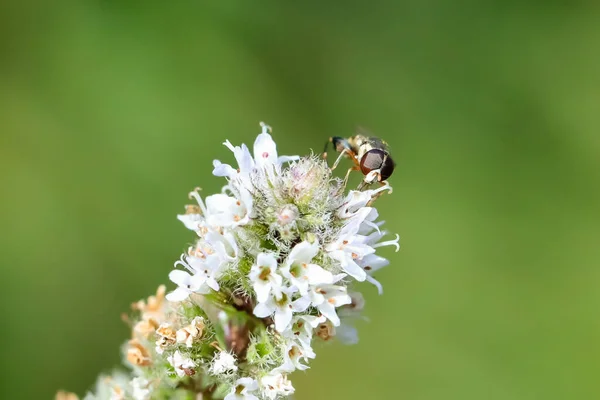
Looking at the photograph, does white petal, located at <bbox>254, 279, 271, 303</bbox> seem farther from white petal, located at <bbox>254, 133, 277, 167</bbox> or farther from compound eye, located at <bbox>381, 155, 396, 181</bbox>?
compound eye, located at <bbox>381, 155, 396, 181</bbox>

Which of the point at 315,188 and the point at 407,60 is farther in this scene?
the point at 407,60

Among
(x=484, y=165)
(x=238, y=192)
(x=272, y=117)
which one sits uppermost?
(x=484, y=165)

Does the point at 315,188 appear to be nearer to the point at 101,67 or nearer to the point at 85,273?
the point at 85,273

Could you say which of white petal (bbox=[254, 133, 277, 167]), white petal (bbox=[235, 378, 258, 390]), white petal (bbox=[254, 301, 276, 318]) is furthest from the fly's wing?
white petal (bbox=[235, 378, 258, 390])

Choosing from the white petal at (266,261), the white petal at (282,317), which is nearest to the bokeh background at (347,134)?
the white petal at (282,317)

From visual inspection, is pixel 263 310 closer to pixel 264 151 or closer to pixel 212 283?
pixel 212 283

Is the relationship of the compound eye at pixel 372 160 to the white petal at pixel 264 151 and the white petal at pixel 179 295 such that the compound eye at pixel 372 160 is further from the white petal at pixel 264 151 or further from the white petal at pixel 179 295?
the white petal at pixel 179 295

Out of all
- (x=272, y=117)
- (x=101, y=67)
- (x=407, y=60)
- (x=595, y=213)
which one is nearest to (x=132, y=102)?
(x=101, y=67)
